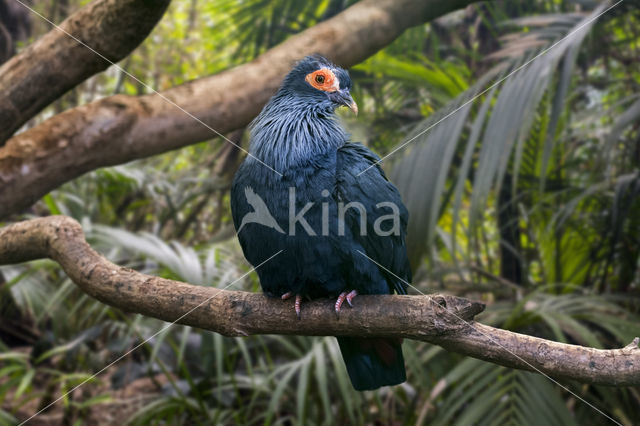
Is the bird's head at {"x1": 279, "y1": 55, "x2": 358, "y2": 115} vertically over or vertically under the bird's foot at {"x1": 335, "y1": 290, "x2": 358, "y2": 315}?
over

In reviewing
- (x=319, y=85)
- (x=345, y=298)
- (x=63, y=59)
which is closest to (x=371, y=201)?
(x=345, y=298)

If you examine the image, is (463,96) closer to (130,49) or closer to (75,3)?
(130,49)

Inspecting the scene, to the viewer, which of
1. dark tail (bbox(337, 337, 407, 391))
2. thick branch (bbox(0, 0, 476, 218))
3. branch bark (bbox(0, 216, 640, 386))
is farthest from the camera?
thick branch (bbox(0, 0, 476, 218))

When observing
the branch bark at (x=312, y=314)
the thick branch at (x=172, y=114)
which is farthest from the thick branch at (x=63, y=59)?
the branch bark at (x=312, y=314)

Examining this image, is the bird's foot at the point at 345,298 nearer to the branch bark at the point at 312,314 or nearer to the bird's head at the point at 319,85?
the branch bark at the point at 312,314

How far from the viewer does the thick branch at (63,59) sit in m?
1.87

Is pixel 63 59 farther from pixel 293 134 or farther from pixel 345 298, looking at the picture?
pixel 345 298

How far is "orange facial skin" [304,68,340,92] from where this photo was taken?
1.56 m

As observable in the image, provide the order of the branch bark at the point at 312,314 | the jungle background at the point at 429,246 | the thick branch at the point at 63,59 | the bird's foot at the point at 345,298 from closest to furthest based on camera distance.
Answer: the branch bark at the point at 312,314
the bird's foot at the point at 345,298
the thick branch at the point at 63,59
the jungle background at the point at 429,246

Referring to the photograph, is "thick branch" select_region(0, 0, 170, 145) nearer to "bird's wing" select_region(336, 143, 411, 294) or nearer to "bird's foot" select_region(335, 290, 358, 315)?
"bird's wing" select_region(336, 143, 411, 294)

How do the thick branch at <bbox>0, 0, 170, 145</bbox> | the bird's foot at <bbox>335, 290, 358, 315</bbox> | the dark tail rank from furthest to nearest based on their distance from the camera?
the thick branch at <bbox>0, 0, 170, 145</bbox> → the dark tail → the bird's foot at <bbox>335, 290, 358, 315</bbox>

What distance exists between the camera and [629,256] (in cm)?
299

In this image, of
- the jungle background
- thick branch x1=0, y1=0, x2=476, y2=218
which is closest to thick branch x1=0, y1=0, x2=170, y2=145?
thick branch x1=0, y1=0, x2=476, y2=218

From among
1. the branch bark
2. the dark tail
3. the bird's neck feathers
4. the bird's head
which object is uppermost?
the bird's head
